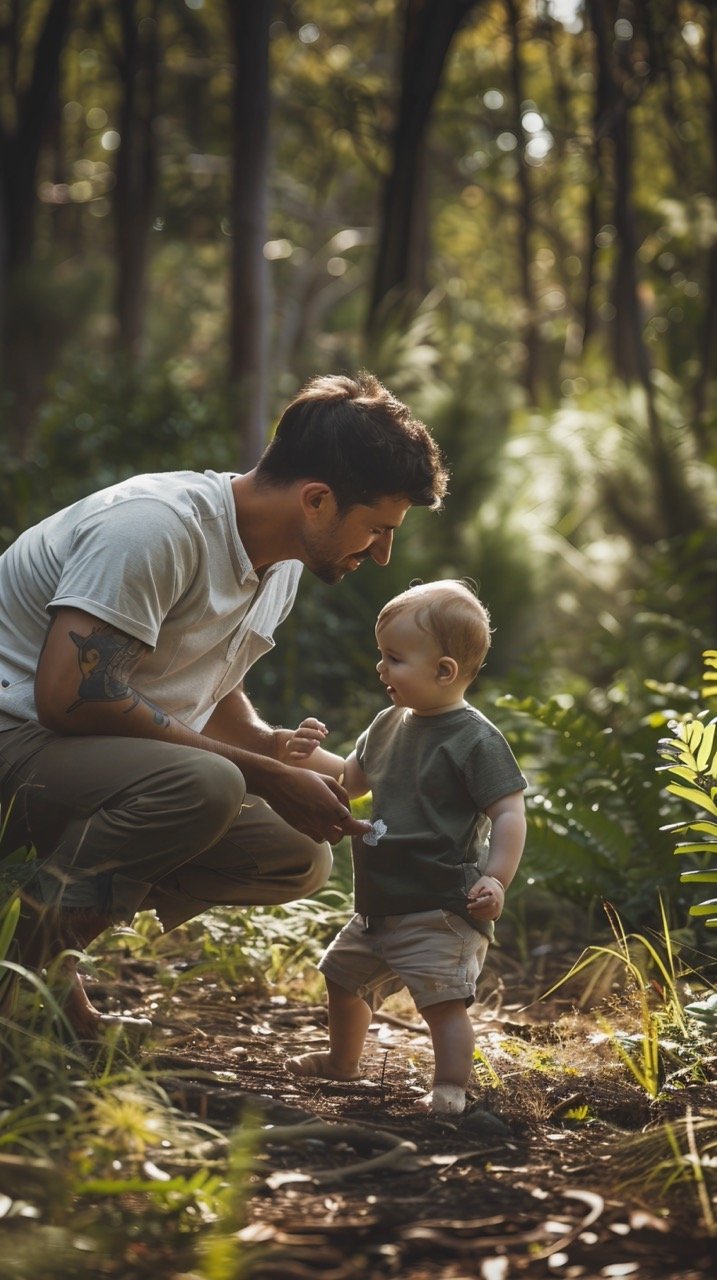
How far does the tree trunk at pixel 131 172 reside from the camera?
1645cm

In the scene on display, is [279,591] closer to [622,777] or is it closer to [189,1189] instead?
[622,777]

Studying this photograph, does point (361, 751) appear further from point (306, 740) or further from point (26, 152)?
point (26, 152)

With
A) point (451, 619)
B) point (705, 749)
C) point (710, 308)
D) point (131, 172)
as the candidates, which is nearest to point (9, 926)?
point (451, 619)

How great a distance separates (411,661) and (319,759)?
50 centimetres

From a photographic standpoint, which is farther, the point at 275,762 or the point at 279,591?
the point at 279,591

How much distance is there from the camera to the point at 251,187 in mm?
9922

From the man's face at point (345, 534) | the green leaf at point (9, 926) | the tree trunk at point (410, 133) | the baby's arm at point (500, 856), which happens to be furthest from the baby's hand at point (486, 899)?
the tree trunk at point (410, 133)

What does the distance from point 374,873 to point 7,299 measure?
1430cm

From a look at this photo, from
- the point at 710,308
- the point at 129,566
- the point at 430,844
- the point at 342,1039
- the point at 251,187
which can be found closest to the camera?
the point at 129,566

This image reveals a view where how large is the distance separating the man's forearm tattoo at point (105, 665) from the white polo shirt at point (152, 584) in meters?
0.04

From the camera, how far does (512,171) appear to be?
2445 centimetres

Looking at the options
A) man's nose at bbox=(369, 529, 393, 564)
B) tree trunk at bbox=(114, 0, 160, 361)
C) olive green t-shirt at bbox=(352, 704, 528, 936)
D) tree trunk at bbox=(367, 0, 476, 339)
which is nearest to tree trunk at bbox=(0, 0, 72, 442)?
tree trunk at bbox=(114, 0, 160, 361)

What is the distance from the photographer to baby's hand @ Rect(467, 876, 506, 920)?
329 centimetres

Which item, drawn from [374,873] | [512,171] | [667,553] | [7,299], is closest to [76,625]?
[374,873]
